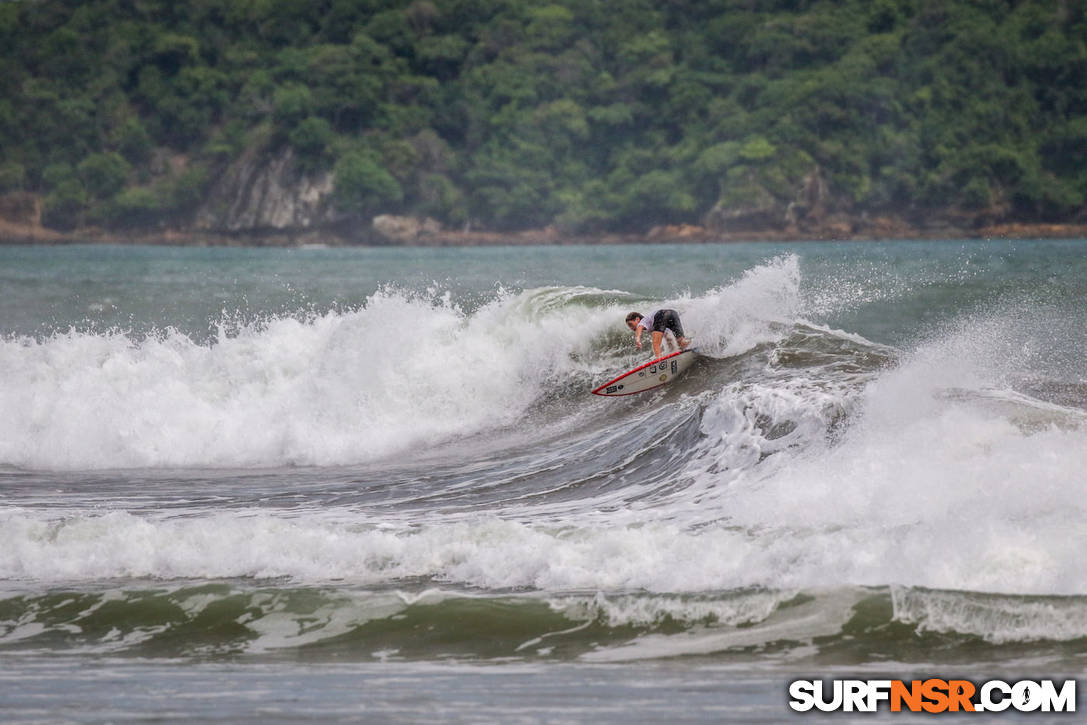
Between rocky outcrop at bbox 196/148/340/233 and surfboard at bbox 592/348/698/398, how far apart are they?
9949 cm

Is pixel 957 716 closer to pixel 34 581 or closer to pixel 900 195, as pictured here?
pixel 34 581

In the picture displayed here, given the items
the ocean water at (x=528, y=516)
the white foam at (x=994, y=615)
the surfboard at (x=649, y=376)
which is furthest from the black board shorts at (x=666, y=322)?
the white foam at (x=994, y=615)

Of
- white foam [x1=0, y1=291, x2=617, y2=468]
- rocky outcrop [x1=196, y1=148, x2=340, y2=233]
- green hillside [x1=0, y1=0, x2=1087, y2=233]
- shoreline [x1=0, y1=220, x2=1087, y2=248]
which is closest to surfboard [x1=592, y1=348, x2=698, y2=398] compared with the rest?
white foam [x1=0, y1=291, x2=617, y2=468]

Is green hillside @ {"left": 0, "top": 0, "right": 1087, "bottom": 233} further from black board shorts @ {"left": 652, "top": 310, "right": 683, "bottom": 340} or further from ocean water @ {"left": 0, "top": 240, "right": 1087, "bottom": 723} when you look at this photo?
black board shorts @ {"left": 652, "top": 310, "right": 683, "bottom": 340}

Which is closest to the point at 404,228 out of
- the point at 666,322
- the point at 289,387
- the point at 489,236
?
the point at 489,236

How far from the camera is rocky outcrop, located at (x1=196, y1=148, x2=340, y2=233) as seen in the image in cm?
11550

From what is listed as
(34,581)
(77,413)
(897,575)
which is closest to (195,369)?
(77,413)

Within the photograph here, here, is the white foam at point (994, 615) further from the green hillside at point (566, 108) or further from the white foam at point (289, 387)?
the green hillside at point (566, 108)

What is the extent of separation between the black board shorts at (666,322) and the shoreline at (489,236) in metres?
84.4

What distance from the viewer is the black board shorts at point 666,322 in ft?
59.2

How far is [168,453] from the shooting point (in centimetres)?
1778

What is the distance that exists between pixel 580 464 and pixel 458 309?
6449mm

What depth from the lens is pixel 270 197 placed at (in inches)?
4584

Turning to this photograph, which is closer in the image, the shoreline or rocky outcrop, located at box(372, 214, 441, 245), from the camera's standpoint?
the shoreline
